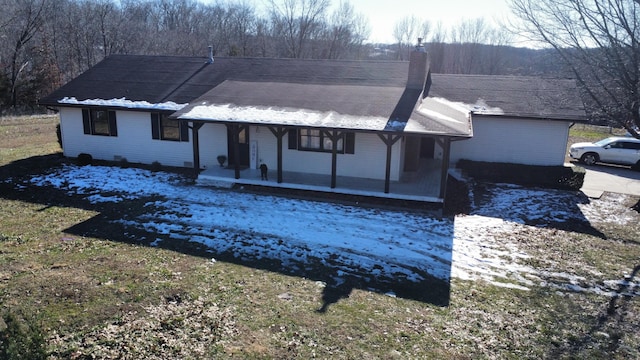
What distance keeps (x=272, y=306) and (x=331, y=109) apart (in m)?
8.40

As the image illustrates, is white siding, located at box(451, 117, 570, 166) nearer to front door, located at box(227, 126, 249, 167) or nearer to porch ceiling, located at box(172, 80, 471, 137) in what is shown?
porch ceiling, located at box(172, 80, 471, 137)

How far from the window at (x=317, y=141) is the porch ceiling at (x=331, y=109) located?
88 cm

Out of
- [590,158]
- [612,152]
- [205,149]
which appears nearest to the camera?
[205,149]

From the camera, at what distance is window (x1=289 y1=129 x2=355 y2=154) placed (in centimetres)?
1491

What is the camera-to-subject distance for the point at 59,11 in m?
49.8

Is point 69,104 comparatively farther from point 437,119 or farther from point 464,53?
point 464,53

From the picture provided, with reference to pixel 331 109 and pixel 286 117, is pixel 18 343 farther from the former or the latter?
pixel 331 109

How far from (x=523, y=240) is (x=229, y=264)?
23.2 ft

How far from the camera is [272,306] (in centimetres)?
762

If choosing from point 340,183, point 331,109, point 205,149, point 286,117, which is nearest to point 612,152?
point 340,183

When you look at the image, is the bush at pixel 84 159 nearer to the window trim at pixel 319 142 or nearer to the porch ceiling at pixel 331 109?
the porch ceiling at pixel 331 109

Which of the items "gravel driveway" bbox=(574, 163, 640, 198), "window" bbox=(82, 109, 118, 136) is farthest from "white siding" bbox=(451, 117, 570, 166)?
"window" bbox=(82, 109, 118, 136)

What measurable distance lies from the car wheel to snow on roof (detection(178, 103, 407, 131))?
12302mm

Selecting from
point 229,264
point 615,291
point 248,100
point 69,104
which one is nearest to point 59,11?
point 69,104
